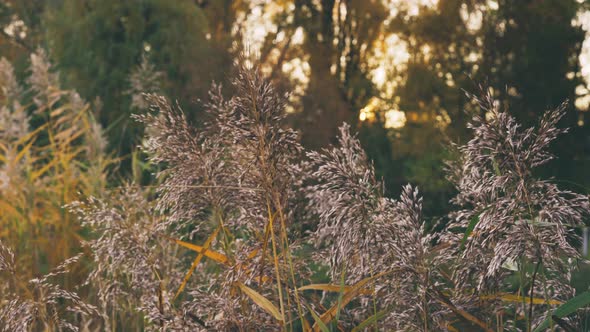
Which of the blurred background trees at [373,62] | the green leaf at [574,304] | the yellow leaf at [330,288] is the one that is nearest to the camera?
the green leaf at [574,304]

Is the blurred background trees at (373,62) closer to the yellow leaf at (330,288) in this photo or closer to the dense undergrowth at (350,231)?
the dense undergrowth at (350,231)

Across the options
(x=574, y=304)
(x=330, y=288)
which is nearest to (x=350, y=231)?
(x=330, y=288)

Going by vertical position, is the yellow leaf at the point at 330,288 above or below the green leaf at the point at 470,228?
below

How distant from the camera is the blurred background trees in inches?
329

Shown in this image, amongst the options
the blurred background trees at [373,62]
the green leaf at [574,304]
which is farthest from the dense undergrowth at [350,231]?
the blurred background trees at [373,62]

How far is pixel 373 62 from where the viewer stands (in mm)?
14117

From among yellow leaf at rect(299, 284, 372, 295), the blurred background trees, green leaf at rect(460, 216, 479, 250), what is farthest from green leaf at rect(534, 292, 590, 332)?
the blurred background trees

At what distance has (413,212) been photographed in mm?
1762

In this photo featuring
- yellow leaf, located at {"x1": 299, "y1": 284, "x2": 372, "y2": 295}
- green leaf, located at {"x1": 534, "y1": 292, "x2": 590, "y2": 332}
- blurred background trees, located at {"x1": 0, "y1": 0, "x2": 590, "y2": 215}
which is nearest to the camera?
green leaf, located at {"x1": 534, "y1": 292, "x2": 590, "y2": 332}

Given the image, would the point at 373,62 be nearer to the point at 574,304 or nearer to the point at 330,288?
the point at 330,288

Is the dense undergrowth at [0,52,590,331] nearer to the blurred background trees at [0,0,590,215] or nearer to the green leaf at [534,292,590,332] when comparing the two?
the green leaf at [534,292,590,332]

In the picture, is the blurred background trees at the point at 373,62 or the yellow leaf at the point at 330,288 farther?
the blurred background trees at the point at 373,62

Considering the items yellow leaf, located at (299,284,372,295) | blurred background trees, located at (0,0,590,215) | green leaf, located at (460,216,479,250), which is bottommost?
yellow leaf, located at (299,284,372,295)

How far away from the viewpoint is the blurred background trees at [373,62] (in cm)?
836
